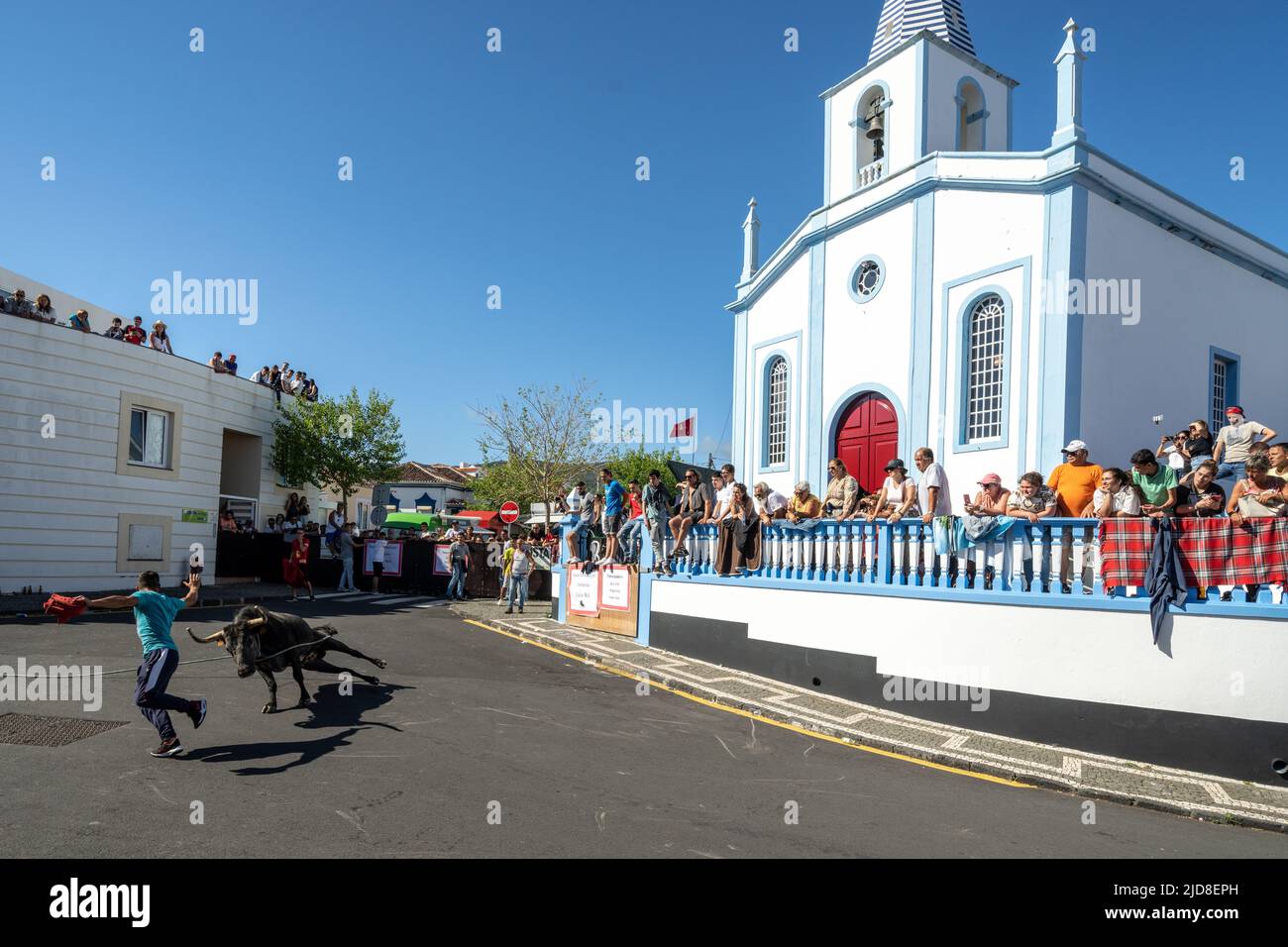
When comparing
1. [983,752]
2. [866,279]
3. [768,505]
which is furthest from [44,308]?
[983,752]

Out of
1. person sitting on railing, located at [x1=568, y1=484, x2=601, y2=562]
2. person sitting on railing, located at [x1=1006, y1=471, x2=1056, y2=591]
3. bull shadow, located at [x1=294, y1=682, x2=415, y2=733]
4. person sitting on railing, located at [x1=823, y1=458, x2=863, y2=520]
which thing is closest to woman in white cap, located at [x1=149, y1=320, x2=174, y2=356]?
person sitting on railing, located at [x1=568, y1=484, x2=601, y2=562]

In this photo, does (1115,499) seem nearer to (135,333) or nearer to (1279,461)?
(1279,461)

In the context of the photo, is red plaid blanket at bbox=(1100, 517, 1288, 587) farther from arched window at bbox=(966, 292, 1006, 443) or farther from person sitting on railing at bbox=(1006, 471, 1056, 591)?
arched window at bbox=(966, 292, 1006, 443)

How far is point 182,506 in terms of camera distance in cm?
2111

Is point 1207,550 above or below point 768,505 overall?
below

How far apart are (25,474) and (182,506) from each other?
408 centimetres

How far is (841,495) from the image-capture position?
421 inches

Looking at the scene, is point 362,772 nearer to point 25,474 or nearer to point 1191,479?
point 1191,479

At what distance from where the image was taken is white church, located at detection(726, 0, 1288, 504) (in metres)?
10.9

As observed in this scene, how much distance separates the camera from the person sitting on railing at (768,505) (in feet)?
35.9

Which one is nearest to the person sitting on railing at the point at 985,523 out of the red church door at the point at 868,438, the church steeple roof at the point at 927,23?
the red church door at the point at 868,438

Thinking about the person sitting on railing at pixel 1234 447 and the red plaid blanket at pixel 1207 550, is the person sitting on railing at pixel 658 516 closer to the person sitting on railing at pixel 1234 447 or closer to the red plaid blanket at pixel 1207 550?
the red plaid blanket at pixel 1207 550

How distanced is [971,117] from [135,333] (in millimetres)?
21213

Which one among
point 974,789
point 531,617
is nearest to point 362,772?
point 974,789
